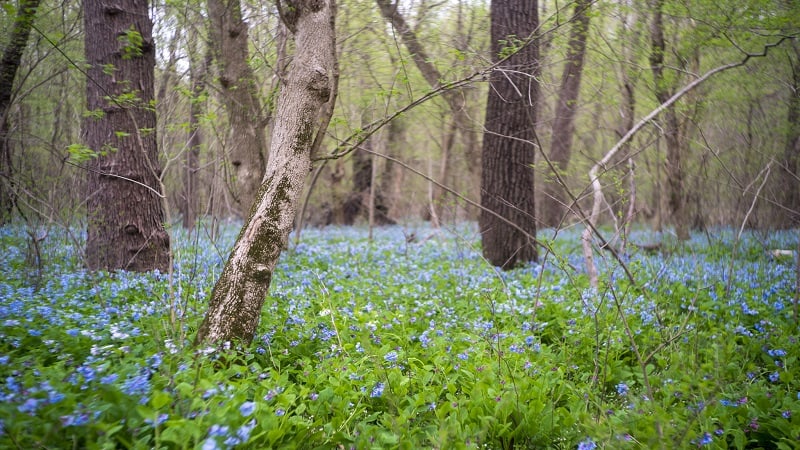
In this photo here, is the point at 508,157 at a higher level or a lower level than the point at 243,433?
higher

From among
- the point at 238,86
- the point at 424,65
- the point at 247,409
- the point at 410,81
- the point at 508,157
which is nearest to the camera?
the point at 247,409

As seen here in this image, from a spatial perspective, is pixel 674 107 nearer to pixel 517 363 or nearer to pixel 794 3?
pixel 794 3

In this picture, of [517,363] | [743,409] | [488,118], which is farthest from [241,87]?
[743,409]

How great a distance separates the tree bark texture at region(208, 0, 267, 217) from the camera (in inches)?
233

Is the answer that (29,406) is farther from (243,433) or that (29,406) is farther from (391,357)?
(391,357)

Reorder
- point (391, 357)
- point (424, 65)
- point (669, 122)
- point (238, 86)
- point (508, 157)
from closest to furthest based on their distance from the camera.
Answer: point (391, 357)
point (238, 86)
point (508, 157)
point (669, 122)
point (424, 65)

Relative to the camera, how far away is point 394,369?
105 inches

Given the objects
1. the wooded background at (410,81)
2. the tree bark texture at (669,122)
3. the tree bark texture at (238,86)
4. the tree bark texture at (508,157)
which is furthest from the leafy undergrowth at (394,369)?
the tree bark texture at (669,122)

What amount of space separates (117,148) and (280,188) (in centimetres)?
282

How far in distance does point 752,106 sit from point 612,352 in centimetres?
587

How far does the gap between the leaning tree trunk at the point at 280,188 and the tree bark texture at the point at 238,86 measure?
2860 mm

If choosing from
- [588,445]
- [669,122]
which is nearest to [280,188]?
[588,445]

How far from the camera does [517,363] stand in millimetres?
2834

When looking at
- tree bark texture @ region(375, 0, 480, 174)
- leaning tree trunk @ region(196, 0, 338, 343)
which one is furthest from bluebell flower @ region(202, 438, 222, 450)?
tree bark texture @ region(375, 0, 480, 174)
